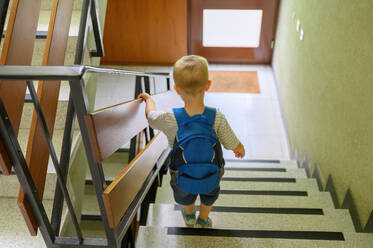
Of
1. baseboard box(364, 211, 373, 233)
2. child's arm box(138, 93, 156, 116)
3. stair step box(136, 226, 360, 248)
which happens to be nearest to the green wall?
baseboard box(364, 211, 373, 233)

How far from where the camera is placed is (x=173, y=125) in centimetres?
157

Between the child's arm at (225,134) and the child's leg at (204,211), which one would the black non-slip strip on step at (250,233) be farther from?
the child's arm at (225,134)

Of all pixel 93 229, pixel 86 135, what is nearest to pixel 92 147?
pixel 86 135

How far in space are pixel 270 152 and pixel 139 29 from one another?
2891 mm

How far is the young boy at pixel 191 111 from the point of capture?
1.47m

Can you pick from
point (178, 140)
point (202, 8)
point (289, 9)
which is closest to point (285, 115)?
point (289, 9)

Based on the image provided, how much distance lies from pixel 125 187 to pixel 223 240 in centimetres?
59

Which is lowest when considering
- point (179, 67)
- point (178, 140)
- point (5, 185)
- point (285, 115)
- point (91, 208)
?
point (91, 208)

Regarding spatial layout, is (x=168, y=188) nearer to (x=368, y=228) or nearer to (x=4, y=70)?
(x=368, y=228)

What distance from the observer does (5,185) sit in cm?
205

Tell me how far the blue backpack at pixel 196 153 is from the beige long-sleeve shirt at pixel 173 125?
0.03 meters

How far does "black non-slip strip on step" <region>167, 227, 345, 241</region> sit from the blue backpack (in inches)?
10.2

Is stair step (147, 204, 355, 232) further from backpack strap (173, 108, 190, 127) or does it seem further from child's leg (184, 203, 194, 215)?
backpack strap (173, 108, 190, 127)

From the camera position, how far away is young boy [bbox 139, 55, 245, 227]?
1466 millimetres
